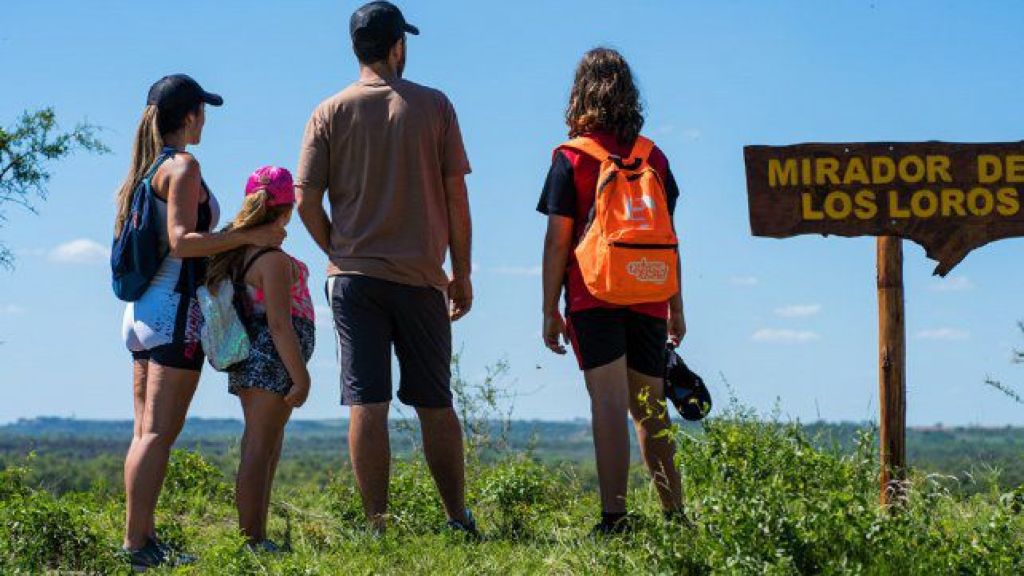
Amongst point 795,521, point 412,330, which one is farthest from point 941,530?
point 412,330

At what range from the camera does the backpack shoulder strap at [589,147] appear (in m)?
6.12

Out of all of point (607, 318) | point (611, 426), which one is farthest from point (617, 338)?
point (611, 426)

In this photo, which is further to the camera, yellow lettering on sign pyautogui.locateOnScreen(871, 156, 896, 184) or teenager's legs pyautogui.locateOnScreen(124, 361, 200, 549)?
yellow lettering on sign pyautogui.locateOnScreen(871, 156, 896, 184)

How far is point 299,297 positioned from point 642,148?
186 centimetres

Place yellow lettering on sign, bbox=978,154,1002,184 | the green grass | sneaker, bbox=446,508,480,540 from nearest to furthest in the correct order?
the green grass → sneaker, bbox=446,508,480,540 → yellow lettering on sign, bbox=978,154,1002,184

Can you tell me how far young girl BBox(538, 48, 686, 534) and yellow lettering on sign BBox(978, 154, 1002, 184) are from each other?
1.91m

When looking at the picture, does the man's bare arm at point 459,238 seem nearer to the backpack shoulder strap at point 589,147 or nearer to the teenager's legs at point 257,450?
the backpack shoulder strap at point 589,147

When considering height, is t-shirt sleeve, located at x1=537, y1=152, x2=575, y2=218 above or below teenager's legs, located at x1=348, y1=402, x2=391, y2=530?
above

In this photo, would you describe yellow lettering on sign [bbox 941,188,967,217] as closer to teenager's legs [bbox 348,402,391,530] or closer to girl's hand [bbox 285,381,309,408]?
teenager's legs [bbox 348,402,391,530]

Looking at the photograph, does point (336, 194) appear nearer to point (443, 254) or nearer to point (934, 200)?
point (443, 254)

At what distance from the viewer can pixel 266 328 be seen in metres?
6.14

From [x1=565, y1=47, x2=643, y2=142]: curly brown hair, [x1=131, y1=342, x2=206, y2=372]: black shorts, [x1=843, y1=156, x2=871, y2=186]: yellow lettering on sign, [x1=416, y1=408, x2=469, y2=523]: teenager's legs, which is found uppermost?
[x1=565, y1=47, x2=643, y2=142]: curly brown hair

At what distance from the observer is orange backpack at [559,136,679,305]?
594 cm

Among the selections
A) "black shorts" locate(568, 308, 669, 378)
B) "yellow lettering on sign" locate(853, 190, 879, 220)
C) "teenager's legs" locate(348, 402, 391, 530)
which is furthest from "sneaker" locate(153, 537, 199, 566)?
"yellow lettering on sign" locate(853, 190, 879, 220)
